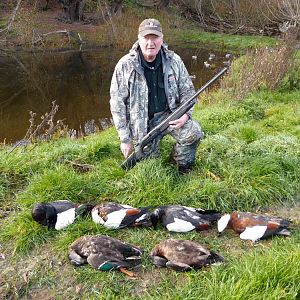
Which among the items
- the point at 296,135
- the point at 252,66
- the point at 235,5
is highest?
the point at 235,5

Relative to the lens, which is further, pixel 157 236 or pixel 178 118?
pixel 178 118

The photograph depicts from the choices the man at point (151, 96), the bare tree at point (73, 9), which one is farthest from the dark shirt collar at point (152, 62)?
the bare tree at point (73, 9)

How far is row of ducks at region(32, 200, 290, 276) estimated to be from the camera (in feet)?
11.8

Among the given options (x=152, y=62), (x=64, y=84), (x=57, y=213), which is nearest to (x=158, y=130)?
(x=152, y=62)

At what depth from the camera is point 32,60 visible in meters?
21.3

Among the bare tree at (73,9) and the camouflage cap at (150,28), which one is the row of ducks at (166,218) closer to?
the camouflage cap at (150,28)

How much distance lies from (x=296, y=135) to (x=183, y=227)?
3.93 metres

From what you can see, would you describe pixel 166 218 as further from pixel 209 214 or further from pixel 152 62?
pixel 152 62

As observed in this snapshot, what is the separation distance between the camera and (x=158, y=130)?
16.8 feet

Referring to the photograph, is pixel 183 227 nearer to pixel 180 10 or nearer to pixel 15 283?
pixel 15 283

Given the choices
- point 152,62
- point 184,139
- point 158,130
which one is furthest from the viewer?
point 184,139

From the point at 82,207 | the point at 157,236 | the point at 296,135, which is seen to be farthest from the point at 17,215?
A: the point at 296,135

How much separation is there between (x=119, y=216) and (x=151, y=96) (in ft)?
5.66

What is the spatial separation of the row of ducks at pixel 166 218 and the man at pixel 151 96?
45.8 inches
